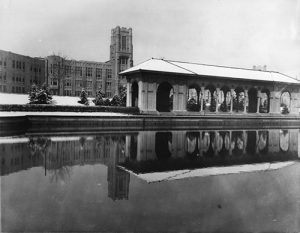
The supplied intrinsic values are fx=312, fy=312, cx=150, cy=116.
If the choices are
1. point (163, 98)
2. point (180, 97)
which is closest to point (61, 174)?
point (180, 97)

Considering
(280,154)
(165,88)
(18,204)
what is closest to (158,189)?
Answer: (18,204)

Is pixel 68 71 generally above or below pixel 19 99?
above

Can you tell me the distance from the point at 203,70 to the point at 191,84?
12.0 ft

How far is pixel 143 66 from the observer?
36.3 metres

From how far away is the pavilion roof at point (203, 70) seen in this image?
36.5 meters

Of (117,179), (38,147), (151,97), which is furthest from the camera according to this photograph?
(151,97)

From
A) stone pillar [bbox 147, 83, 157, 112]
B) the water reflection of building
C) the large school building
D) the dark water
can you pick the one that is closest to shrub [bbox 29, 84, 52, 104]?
the large school building

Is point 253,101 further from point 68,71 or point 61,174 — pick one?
point 68,71

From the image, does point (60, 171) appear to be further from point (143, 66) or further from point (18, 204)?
point (143, 66)

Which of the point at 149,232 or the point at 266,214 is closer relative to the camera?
the point at 149,232

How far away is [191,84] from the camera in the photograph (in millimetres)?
38500

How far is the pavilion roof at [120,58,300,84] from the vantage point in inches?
1438

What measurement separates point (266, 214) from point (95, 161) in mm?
7361

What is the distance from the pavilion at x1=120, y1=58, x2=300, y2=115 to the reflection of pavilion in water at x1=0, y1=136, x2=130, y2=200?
1819 cm
